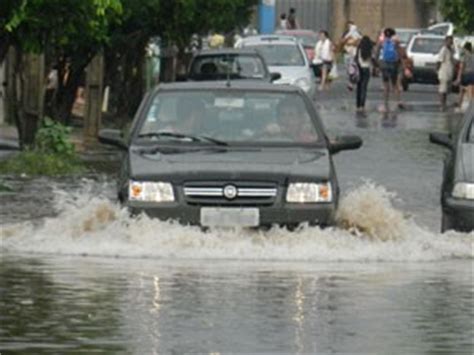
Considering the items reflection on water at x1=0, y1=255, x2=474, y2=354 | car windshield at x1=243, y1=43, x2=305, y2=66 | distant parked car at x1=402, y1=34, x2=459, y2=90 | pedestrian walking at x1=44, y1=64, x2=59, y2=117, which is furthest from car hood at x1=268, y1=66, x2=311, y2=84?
reflection on water at x1=0, y1=255, x2=474, y2=354

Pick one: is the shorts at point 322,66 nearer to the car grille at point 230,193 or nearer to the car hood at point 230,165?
the car hood at point 230,165

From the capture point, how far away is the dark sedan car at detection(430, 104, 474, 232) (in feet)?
63.8

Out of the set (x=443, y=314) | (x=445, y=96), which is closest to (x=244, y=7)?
(x=445, y=96)

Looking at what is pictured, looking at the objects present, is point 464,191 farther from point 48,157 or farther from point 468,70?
point 468,70

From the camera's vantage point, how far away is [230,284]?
16141 mm

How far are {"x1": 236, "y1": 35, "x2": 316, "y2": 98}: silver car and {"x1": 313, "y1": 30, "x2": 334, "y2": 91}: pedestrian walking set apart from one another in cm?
1092

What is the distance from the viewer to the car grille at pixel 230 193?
59.9 feet

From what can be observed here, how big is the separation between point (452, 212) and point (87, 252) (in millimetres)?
3343

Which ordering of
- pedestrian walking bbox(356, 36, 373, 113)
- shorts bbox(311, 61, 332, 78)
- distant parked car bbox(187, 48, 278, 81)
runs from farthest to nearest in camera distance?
shorts bbox(311, 61, 332, 78), pedestrian walking bbox(356, 36, 373, 113), distant parked car bbox(187, 48, 278, 81)

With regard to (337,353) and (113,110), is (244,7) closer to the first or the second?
(113,110)

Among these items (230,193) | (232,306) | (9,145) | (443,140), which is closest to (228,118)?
(230,193)

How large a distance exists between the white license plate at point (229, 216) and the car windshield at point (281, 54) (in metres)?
28.9

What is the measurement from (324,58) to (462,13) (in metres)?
8.07

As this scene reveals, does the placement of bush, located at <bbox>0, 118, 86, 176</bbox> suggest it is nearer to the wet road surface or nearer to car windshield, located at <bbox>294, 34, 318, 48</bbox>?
the wet road surface
